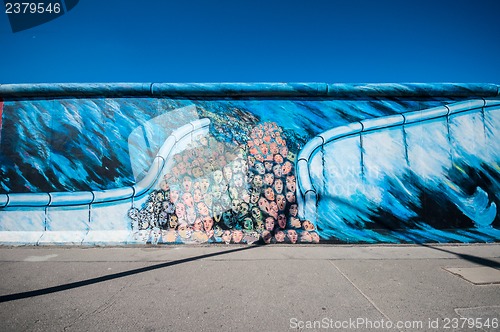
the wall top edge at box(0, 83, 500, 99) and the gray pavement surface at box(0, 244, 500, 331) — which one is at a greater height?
the wall top edge at box(0, 83, 500, 99)

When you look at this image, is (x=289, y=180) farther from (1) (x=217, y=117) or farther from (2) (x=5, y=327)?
(2) (x=5, y=327)

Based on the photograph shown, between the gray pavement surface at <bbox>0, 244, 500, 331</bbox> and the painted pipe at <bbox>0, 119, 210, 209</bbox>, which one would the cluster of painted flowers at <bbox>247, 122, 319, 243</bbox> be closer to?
the gray pavement surface at <bbox>0, 244, 500, 331</bbox>

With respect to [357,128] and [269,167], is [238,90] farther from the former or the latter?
[357,128]

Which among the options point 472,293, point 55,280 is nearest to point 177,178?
point 55,280

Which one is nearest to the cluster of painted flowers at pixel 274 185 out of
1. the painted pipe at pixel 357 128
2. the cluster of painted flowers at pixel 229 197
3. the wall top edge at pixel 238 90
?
the cluster of painted flowers at pixel 229 197

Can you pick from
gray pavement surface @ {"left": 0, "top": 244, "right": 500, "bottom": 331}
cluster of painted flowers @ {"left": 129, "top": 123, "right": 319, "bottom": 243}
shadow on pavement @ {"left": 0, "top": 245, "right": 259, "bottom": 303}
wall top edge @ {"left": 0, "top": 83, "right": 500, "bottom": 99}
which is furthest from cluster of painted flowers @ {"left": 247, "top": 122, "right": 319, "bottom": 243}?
shadow on pavement @ {"left": 0, "top": 245, "right": 259, "bottom": 303}

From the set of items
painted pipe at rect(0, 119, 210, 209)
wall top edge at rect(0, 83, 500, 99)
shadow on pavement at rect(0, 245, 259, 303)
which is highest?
wall top edge at rect(0, 83, 500, 99)

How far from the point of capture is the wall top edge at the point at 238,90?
19.3 ft

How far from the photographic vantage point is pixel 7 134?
19.3 feet

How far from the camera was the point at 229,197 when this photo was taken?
5754mm

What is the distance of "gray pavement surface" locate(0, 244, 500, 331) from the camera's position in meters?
2.50

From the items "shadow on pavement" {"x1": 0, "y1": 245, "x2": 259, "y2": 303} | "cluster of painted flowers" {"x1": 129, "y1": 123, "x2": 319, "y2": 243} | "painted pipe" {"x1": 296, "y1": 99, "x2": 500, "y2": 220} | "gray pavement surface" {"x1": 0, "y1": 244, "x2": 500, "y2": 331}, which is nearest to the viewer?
"gray pavement surface" {"x1": 0, "y1": 244, "x2": 500, "y2": 331}

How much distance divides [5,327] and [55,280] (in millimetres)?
1221

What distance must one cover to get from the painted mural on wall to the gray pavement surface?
33.6 inches
